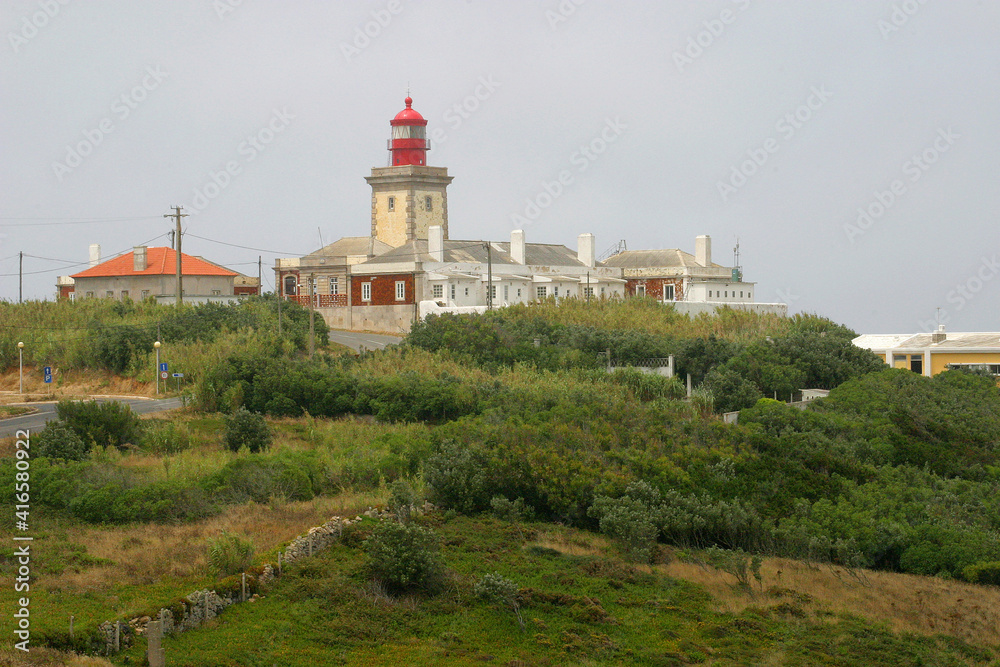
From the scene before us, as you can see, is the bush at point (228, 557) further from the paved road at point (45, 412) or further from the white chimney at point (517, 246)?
the white chimney at point (517, 246)

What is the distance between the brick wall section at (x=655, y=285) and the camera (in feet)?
203

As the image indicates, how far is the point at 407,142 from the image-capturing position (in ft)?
197

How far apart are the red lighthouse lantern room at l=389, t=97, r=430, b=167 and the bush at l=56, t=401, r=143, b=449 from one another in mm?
36139

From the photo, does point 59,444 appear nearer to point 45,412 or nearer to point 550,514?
point 45,412

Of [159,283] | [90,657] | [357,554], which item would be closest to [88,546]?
[357,554]

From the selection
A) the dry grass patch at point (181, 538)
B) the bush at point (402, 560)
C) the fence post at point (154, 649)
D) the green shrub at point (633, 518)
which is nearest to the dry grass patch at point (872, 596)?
the green shrub at point (633, 518)

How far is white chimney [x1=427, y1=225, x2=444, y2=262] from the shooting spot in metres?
55.7

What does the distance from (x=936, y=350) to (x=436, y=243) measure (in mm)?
A: 23474

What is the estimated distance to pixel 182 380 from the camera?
114 ft

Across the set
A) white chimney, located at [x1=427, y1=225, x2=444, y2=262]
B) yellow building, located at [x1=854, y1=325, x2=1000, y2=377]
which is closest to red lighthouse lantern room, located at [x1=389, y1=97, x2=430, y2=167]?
white chimney, located at [x1=427, y1=225, x2=444, y2=262]

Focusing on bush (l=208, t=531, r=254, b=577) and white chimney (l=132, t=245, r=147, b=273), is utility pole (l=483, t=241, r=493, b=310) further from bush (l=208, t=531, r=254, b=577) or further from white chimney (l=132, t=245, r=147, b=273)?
bush (l=208, t=531, r=254, b=577)

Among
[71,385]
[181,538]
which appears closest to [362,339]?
[71,385]

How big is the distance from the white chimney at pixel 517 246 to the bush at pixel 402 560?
145ft

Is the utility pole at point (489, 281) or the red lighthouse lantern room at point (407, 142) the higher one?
the red lighthouse lantern room at point (407, 142)
